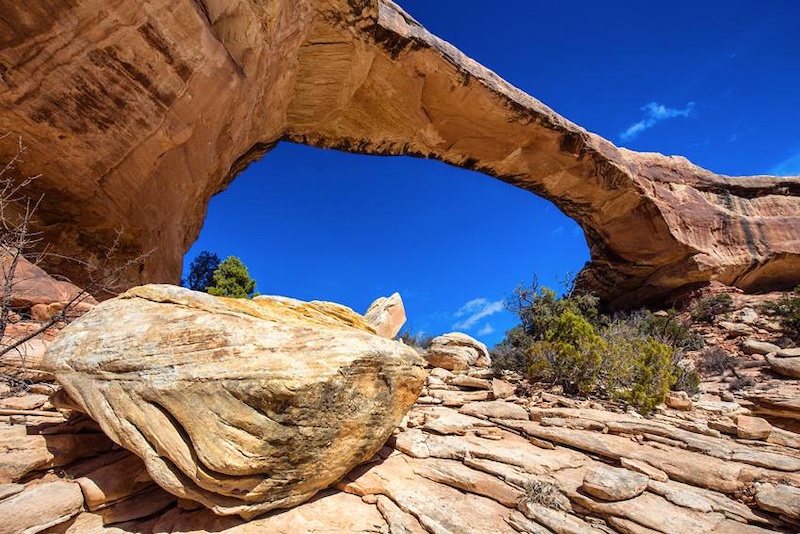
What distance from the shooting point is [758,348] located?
11.3 meters

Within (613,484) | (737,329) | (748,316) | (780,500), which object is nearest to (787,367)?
(737,329)

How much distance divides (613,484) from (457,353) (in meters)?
5.88

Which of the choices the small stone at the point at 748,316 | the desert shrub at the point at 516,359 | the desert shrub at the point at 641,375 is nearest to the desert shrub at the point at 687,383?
the desert shrub at the point at 641,375

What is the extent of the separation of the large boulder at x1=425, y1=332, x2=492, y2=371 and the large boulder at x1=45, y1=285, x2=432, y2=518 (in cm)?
561

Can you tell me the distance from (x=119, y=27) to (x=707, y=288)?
2158 centimetres

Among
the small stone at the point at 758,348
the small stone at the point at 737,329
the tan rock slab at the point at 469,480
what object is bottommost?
the tan rock slab at the point at 469,480

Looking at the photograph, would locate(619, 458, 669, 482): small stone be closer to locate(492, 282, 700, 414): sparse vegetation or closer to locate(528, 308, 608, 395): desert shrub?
locate(492, 282, 700, 414): sparse vegetation

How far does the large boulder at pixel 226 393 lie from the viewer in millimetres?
2756

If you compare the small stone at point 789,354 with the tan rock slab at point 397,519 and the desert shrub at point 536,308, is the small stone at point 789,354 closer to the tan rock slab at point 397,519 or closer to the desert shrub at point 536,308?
the desert shrub at point 536,308

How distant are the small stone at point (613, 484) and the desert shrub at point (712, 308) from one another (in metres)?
15.5

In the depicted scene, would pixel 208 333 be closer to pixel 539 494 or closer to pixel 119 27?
pixel 539 494

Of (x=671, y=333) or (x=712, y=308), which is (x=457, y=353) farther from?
(x=712, y=308)

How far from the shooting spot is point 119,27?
4.79m

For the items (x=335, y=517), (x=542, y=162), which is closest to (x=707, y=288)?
(x=542, y=162)
